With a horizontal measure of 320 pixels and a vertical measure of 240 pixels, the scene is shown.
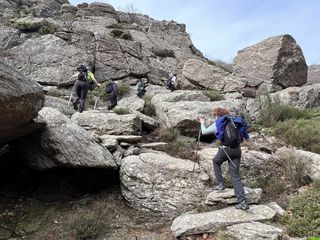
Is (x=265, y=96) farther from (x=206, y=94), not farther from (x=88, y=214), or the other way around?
(x=88, y=214)

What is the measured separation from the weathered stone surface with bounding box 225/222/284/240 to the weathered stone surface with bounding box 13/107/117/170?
4.06 metres

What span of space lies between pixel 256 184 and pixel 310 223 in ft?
7.99

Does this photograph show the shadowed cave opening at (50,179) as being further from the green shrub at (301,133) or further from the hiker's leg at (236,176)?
the green shrub at (301,133)

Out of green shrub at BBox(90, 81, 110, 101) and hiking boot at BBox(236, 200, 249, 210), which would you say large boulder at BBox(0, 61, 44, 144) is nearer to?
hiking boot at BBox(236, 200, 249, 210)

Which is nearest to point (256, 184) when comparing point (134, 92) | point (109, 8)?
point (134, 92)

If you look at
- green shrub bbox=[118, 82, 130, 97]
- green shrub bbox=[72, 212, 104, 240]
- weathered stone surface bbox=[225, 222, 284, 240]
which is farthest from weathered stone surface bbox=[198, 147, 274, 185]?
green shrub bbox=[118, 82, 130, 97]

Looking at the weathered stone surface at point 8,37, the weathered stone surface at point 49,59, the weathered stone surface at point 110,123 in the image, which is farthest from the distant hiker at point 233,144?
the weathered stone surface at point 8,37

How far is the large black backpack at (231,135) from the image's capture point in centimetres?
962

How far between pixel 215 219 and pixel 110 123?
6099 mm

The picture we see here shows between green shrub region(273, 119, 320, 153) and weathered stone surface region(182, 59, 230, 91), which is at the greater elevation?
weathered stone surface region(182, 59, 230, 91)

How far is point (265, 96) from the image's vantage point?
1866 cm

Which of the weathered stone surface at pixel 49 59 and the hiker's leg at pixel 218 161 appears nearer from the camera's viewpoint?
the hiker's leg at pixel 218 161

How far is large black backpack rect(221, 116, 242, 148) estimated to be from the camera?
9.62 metres

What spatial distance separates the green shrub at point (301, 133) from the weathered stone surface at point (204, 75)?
10113 mm
